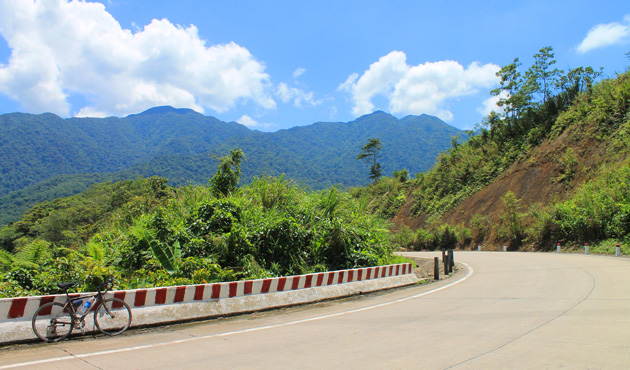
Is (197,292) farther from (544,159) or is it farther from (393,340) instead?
(544,159)

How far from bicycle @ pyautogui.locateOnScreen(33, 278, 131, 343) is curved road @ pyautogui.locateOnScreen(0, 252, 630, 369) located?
0.24m

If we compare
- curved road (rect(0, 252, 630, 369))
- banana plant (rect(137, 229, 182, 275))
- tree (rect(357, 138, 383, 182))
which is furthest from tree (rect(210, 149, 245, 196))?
tree (rect(357, 138, 383, 182))

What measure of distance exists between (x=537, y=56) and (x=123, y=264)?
4691cm

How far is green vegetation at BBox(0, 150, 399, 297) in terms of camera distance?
8.53 m

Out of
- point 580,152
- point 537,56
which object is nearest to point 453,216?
point 580,152

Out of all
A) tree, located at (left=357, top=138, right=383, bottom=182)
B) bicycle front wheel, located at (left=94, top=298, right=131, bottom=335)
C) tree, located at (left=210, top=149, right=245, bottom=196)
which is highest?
tree, located at (left=357, top=138, right=383, bottom=182)

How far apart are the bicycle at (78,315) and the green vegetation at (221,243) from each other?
4.78 feet

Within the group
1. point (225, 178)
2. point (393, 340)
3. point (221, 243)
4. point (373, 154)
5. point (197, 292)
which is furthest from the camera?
point (373, 154)

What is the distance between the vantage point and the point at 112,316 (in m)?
6.63

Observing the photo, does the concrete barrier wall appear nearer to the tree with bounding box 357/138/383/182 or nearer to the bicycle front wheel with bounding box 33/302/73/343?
the bicycle front wheel with bounding box 33/302/73/343

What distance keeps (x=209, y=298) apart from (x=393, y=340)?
4241mm

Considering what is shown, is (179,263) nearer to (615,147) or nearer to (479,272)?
(479,272)

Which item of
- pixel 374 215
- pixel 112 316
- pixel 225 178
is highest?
pixel 225 178

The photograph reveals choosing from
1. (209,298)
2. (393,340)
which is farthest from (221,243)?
(393,340)
